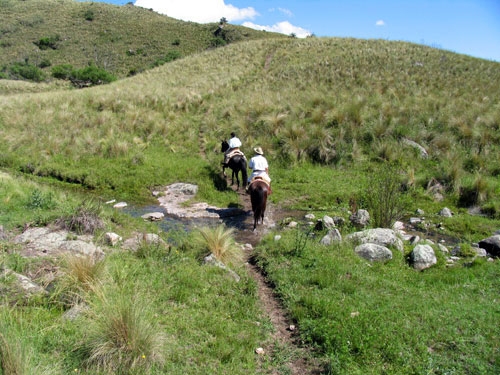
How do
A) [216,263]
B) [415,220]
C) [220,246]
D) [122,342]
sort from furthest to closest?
1. [415,220]
2. [220,246]
3. [216,263]
4. [122,342]

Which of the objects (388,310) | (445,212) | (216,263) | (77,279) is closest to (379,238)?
(388,310)

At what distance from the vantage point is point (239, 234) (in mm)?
9922

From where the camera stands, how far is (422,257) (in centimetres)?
752

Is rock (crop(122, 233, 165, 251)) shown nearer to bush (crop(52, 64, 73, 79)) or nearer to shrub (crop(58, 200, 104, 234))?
shrub (crop(58, 200, 104, 234))

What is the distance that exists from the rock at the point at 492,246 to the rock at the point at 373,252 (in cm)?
267

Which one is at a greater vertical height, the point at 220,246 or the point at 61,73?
the point at 61,73

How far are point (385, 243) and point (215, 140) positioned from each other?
472 inches

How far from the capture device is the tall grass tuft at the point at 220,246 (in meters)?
7.50

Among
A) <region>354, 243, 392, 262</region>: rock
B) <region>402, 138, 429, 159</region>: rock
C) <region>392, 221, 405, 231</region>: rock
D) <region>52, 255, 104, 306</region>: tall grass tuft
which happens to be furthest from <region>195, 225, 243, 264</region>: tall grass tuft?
<region>402, 138, 429, 159</region>: rock

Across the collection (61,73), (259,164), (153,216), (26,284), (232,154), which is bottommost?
(153,216)

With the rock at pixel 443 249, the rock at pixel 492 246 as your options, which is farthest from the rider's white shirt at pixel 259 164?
the rock at pixel 492 246

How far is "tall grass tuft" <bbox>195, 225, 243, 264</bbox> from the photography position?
24.6 ft

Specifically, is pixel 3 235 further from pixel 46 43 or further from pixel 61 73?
pixel 46 43

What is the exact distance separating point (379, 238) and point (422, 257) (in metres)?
1.00
